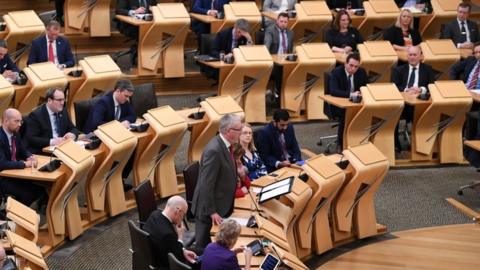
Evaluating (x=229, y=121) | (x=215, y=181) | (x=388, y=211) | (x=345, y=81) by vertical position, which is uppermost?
(x=229, y=121)

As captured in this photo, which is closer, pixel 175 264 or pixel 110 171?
pixel 175 264

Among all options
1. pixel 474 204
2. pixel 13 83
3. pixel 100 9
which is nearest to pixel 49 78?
pixel 13 83

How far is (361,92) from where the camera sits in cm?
999

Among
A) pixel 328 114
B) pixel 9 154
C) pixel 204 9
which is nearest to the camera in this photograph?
pixel 9 154

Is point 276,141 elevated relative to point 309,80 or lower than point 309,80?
elevated

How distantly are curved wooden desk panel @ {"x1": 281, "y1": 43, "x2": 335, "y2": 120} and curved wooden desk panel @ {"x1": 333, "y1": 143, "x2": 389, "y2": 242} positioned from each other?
110 inches

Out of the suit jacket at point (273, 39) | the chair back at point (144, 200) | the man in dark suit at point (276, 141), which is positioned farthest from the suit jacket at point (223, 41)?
the chair back at point (144, 200)

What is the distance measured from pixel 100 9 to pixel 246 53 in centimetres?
243

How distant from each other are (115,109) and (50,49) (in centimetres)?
176

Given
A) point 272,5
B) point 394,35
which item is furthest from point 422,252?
point 272,5

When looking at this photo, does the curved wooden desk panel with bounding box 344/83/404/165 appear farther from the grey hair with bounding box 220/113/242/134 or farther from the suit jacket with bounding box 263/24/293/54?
the grey hair with bounding box 220/113/242/134

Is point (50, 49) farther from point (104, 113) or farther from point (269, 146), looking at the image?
point (269, 146)

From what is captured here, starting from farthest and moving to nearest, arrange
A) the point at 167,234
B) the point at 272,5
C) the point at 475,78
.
Answer: the point at 272,5 → the point at 475,78 → the point at 167,234

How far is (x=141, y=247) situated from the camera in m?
6.56
